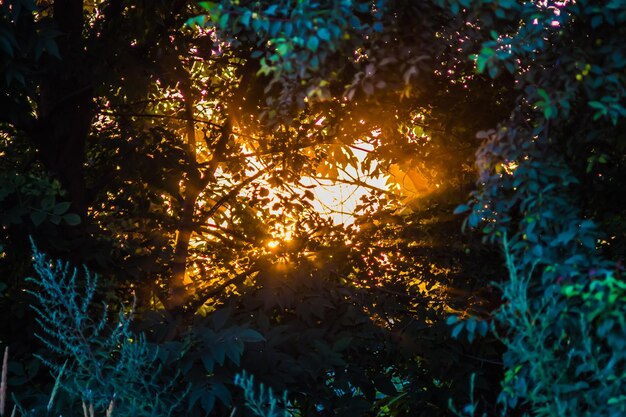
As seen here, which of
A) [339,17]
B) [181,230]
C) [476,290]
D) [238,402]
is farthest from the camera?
[181,230]

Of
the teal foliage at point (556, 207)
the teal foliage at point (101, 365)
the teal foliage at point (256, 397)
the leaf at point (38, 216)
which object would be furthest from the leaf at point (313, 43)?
the leaf at point (38, 216)

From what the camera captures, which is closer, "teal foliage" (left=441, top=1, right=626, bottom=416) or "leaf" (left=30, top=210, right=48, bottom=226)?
"teal foliage" (left=441, top=1, right=626, bottom=416)

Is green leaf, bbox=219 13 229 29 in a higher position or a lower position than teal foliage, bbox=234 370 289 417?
higher

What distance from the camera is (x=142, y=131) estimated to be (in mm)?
6629

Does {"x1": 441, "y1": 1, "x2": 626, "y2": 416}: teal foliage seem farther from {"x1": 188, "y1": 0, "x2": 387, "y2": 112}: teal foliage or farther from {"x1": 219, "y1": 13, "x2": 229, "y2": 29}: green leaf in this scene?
{"x1": 219, "y1": 13, "x2": 229, "y2": 29}: green leaf

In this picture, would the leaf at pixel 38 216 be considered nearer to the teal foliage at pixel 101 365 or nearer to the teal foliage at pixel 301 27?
the teal foliage at pixel 101 365

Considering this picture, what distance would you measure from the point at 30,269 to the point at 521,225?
11.2ft

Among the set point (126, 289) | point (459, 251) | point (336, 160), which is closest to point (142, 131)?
point (126, 289)

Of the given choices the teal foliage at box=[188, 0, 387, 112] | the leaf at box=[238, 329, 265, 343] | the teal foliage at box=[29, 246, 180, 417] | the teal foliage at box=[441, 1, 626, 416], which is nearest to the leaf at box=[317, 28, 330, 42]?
the teal foliage at box=[188, 0, 387, 112]

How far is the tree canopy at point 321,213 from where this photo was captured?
11.3ft

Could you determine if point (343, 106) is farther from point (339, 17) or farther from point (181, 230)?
point (339, 17)

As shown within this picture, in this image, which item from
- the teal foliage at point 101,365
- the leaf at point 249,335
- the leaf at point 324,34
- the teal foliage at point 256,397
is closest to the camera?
the teal foliage at point 256,397

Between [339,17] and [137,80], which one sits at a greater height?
[137,80]

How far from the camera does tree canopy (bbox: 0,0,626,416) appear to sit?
136 inches
